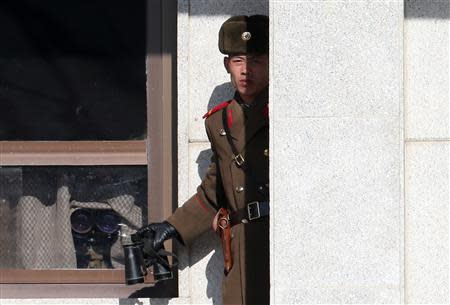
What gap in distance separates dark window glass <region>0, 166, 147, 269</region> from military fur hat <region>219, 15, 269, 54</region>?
984 mm

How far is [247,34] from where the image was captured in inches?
246

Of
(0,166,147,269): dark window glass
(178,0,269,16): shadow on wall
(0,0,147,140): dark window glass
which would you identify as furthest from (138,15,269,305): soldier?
(0,0,147,140): dark window glass

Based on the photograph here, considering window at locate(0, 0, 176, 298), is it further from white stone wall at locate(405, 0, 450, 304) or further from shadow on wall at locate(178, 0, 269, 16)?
white stone wall at locate(405, 0, 450, 304)

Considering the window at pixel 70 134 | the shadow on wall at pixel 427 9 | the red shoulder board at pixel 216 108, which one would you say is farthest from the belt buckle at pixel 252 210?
the shadow on wall at pixel 427 9

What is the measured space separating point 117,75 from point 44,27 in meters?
0.46

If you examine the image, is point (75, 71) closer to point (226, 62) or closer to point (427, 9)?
point (226, 62)

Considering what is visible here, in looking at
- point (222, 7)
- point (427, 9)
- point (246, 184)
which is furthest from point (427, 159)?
point (222, 7)

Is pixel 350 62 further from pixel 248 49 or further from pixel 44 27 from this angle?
pixel 44 27

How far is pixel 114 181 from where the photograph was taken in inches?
273

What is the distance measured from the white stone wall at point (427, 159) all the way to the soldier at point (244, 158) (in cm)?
73

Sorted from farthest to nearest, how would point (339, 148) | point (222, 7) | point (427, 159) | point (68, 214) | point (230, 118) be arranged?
point (68, 214), point (222, 7), point (427, 159), point (230, 118), point (339, 148)

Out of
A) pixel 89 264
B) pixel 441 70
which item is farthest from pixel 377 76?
pixel 89 264

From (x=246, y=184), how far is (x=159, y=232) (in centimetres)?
53

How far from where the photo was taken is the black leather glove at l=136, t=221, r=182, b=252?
6.46 metres
